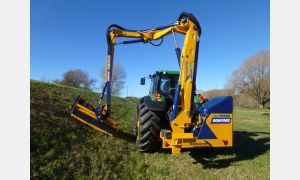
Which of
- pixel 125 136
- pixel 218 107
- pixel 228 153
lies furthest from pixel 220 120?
pixel 125 136

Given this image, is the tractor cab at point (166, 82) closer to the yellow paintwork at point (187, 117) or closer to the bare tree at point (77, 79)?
the yellow paintwork at point (187, 117)

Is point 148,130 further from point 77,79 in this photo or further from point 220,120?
point 77,79

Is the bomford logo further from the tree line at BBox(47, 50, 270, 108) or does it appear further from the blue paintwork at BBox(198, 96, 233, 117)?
the tree line at BBox(47, 50, 270, 108)

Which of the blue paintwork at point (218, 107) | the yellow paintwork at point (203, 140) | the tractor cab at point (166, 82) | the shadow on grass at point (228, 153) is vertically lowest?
the shadow on grass at point (228, 153)

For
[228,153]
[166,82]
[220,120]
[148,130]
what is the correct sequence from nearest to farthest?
[220,120]
[148,130]
[228,153]
[166,82]

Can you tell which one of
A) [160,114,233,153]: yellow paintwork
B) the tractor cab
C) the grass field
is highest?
the tractor cab

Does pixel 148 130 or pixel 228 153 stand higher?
pixel 148 130

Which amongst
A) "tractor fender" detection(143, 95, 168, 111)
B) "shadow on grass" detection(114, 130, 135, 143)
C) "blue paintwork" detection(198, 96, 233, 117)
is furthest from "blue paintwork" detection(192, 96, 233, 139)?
"shadow on grass" detection(114, 130, 135, 143)

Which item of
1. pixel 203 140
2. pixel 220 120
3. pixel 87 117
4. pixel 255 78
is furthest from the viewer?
pixel 255 78

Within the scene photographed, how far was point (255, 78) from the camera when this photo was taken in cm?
4988

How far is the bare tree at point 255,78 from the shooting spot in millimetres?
47844

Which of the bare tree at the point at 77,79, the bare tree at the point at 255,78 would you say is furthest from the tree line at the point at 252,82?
the bare tree at the point at 77,79

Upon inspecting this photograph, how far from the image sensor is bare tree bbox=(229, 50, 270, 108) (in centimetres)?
4784

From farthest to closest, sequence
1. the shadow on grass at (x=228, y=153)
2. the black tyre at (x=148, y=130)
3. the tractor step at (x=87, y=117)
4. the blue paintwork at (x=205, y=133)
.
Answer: the tractor step at (x=87, y=117) < the black tyre at (x=148, y=130) < the shadow on grass at (x=228, y=153) < the blue paintwork at (x=205, y=133)
